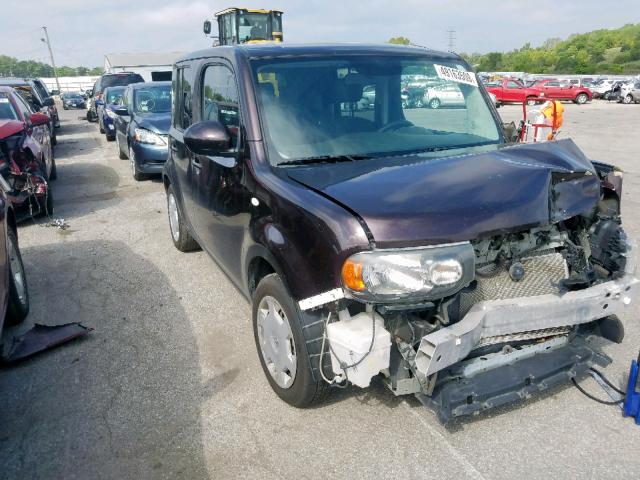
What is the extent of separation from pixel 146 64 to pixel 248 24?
14177mm

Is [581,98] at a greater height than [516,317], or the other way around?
[516,317]

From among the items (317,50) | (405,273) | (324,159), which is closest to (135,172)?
(317,50)

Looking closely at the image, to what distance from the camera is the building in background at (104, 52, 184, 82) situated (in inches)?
1130

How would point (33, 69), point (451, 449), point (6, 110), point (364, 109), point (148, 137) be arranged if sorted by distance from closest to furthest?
point (451, 449) → point (364, 109) → point (6, 110) → point (148, 137) → point (33, 69)

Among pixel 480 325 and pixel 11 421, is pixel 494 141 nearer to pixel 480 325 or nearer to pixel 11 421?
pixel 480 325

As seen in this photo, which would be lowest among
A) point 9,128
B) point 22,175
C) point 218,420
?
point 218,420

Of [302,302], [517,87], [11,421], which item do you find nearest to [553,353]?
[302,302]

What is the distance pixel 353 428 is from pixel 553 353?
1172 millimetres

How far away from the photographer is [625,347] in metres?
3.55

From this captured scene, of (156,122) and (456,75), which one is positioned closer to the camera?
(456,75)

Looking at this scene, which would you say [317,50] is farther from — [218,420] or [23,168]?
[23,168]

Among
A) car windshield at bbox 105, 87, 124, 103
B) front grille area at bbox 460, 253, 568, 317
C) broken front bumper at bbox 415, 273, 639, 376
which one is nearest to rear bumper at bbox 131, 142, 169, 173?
car windshield at bbox 105, 87, 124, 103

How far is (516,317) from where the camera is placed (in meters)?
2.46

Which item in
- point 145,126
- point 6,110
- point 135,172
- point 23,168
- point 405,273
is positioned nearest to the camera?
point 405,273
